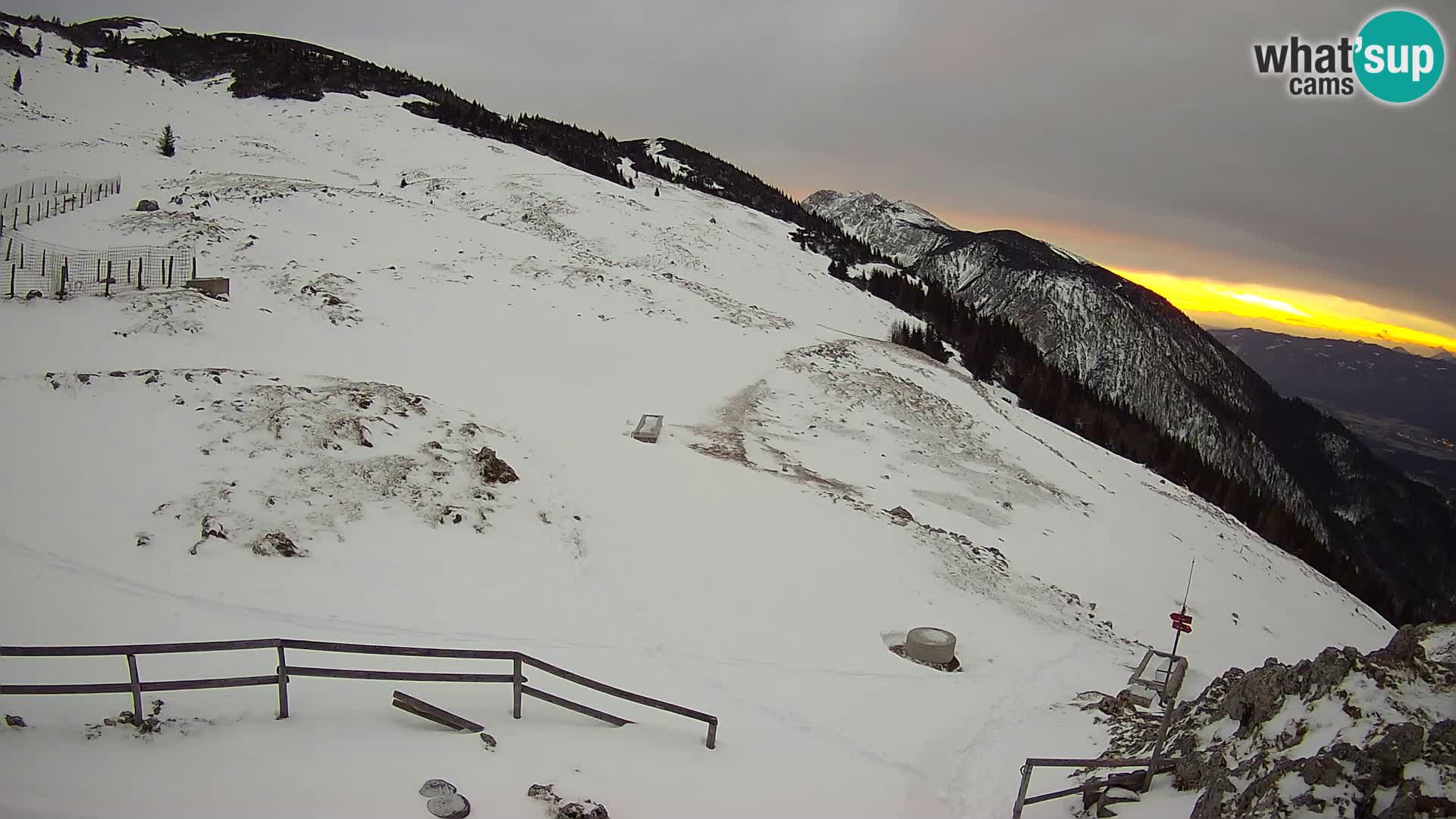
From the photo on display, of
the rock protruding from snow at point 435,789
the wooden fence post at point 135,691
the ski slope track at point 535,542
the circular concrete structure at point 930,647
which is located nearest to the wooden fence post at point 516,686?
the ski slope track at point 535,542

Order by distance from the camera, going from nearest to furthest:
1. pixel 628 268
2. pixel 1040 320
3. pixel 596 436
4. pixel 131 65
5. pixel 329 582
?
pixel 329 582 → pixel 596 436 → pixel 628 268 → pixel 131 65 → pixel 1040 320

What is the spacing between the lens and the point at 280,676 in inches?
289

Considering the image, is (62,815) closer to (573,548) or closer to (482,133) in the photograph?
(573,548)

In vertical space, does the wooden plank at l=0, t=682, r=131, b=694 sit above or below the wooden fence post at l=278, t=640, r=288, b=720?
above

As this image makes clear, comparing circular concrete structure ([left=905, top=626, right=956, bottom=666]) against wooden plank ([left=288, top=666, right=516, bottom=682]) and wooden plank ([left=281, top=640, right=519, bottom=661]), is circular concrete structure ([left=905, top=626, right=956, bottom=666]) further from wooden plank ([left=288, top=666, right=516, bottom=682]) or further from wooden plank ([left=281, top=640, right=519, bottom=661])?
wooden plank ([left=288, top=666, right=516, bottom=682])

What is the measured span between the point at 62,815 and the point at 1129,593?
79.8ft

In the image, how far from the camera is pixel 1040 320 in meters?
141

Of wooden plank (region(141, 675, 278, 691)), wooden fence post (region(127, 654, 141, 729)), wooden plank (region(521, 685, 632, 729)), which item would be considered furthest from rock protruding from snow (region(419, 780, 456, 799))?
wooden fence post (region(127, 654, 141, 729))

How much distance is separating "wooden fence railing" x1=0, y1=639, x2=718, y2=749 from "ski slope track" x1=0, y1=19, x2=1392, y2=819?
331 mm

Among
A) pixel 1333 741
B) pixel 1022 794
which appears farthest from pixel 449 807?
pixel 1333 741

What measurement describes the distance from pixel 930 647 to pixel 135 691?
13110mm

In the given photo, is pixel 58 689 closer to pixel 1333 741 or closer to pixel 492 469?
pixel 492 469

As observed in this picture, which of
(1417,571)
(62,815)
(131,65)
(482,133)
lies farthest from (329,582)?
(1417,571)

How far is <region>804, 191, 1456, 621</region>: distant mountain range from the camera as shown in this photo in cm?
11262
